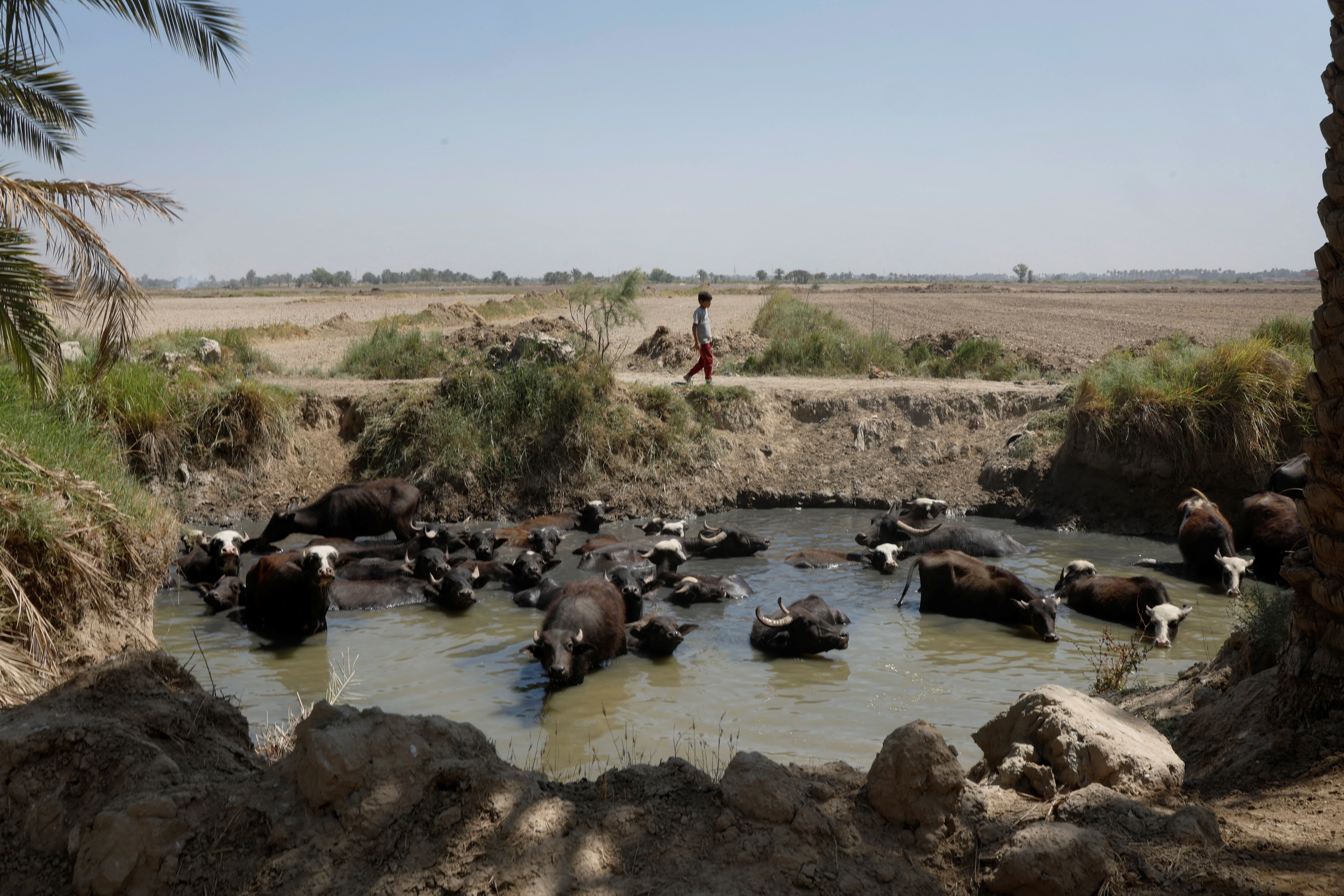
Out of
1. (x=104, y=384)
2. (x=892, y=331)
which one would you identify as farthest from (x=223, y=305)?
(x=104, y=384)

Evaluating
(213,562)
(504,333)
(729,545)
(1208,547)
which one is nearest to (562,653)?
(729,545)

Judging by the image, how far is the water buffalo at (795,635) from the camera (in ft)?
28.8

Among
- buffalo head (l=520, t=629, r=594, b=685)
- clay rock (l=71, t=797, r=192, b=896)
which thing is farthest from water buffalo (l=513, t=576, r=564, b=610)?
clay rock (l=71, t=797, r=192, b=896)

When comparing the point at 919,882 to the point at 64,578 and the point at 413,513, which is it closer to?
the point at 64,578

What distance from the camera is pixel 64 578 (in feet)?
20.6

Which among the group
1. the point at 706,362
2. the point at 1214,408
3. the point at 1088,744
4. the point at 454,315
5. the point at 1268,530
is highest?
the point at 454,315

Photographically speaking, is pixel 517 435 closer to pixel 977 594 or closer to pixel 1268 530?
pixel 977 594

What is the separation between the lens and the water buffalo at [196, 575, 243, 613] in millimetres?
10203

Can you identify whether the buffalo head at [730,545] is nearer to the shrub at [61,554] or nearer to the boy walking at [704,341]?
the boy walking at [704,341]

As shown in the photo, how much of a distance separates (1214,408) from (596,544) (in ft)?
32.3

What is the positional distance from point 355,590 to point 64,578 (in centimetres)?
456

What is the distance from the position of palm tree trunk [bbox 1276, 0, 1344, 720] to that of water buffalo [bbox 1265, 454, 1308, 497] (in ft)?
28.3

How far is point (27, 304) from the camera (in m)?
7.55

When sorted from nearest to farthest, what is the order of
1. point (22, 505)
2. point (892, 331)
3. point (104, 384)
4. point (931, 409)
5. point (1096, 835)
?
point (1096, 835)
point (22, 505)
point (104, 384)
point (931, 409)
point (892, 331)
